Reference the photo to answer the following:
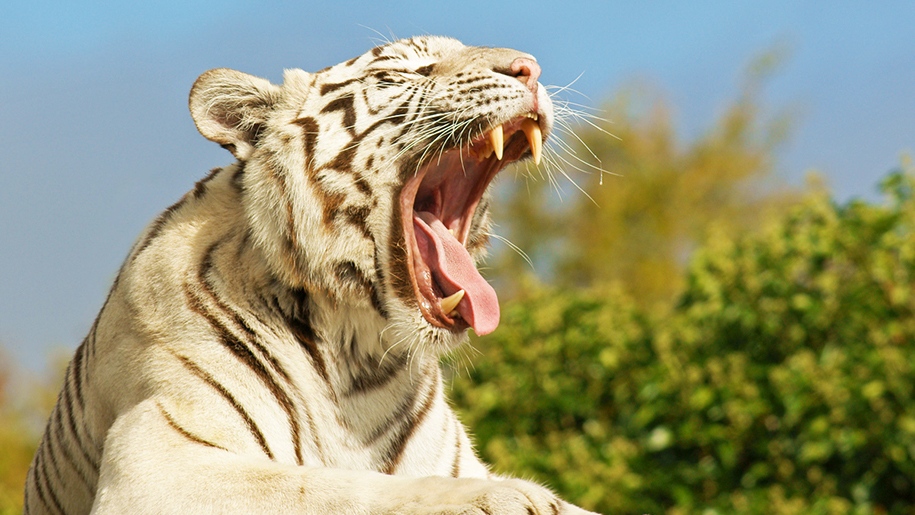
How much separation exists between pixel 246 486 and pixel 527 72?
1.17 metres

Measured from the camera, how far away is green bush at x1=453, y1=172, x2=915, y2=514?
430 centimetres

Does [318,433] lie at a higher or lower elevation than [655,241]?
lower

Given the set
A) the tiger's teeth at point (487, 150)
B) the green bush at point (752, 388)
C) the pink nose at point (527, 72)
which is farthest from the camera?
the green bush at point (752, 388)

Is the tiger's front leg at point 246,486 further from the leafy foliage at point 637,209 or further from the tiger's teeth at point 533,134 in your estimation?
the leafy foliage at point 637,209

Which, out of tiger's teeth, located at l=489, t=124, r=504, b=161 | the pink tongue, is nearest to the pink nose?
tiger's teeth, located at l=489, t=124, r=504, b=161

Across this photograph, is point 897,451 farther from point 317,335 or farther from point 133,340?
point 133,340

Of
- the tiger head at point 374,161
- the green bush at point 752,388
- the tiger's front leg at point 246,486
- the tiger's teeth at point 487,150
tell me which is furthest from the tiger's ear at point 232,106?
the green bush at point 752,388

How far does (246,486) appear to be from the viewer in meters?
2.00

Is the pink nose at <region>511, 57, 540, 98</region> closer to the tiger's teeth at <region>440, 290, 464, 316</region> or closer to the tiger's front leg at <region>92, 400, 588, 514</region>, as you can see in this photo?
the tiger's teeth at <region>440, 290, 464, 316</region>

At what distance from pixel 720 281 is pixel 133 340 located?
10.8ft

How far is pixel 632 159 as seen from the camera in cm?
1595

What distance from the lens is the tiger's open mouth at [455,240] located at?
2.44m

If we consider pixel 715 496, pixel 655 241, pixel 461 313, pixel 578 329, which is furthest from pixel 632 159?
pixel 461 313

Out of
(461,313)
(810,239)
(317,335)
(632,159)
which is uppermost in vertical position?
(632,159)
